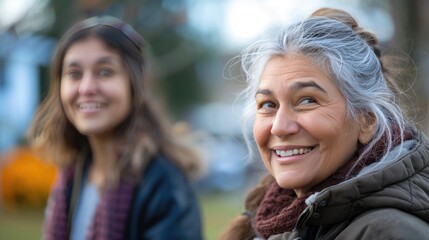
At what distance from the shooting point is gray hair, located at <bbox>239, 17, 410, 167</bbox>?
201 cm

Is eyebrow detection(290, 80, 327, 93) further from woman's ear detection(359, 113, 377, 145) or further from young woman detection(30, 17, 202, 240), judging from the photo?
young woman detection(30, 17, 202, 240)

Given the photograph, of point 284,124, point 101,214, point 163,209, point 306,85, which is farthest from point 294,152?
point 101,214

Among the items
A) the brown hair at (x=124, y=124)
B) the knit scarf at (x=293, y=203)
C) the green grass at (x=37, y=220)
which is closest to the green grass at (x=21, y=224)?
the green grass at (x=37, y=220)

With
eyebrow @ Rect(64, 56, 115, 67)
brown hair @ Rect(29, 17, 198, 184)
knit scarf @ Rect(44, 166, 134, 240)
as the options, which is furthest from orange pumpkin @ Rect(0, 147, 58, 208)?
eyebrow @ Rect(64, 56, 115, 67)

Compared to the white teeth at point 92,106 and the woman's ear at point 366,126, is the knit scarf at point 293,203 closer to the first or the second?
the woman's ear at point 366,126

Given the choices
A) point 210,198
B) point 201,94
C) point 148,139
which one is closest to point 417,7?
point 148,139

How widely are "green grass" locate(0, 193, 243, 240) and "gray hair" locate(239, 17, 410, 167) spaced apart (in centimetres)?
619

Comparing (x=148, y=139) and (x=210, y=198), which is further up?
(x=148, y=139)

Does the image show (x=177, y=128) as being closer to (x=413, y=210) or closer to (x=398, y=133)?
(x=398, y=133)

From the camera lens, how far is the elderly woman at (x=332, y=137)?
72.0 inches

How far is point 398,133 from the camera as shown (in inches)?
80.4

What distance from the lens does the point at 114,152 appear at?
11.2 ft

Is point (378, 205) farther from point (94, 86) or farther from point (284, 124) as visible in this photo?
point (94, 86)

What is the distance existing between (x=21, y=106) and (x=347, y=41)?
14.7 meters
